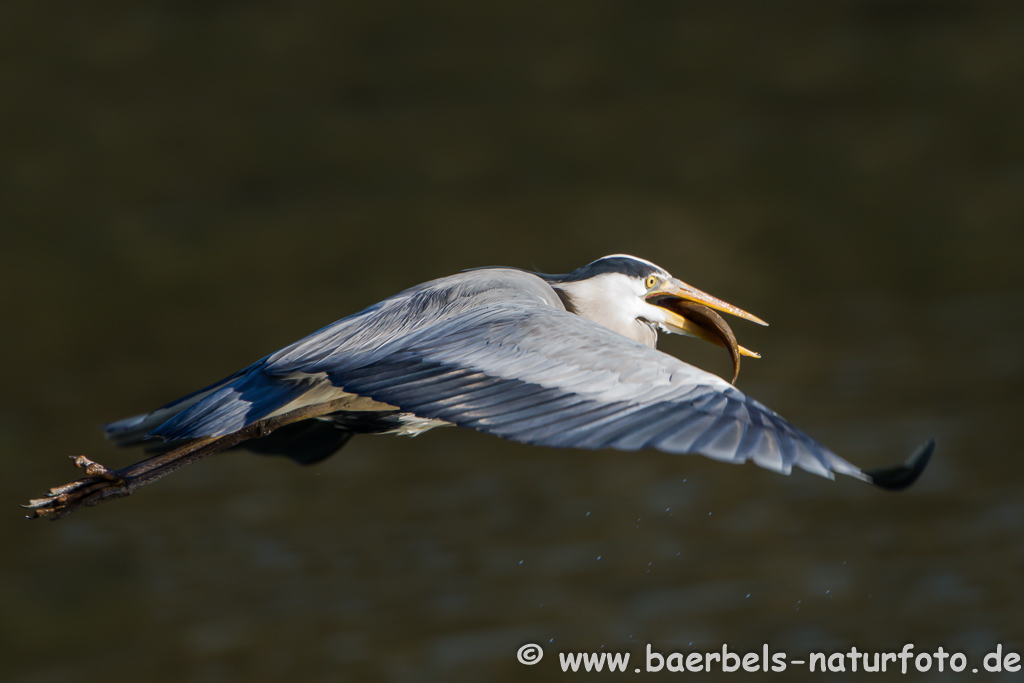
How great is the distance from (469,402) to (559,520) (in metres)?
6.04

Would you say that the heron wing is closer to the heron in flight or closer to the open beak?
the heron in flight

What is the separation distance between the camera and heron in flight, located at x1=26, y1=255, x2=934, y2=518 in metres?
3.41

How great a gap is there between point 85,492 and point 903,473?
9.57 ft

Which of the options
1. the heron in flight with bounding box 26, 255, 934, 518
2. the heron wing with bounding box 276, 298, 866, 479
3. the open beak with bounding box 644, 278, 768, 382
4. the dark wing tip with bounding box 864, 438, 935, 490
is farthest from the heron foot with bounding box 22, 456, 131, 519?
the dark wing tip with bounding box 864, 438, 935, 490

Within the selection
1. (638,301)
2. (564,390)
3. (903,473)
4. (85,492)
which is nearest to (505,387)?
(564,390)

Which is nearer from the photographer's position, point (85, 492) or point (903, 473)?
point (903, 473)

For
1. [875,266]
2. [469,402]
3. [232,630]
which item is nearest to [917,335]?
[875,266]

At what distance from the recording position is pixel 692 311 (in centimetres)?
536

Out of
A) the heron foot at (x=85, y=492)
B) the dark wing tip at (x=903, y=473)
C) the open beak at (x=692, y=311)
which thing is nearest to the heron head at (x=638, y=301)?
the open beak at (x=692, y=311)

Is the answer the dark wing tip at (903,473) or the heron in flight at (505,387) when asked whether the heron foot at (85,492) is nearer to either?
the heron in flight at (505,387)

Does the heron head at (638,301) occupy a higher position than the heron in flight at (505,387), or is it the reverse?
the heron head at (638,301)

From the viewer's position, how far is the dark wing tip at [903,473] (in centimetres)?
324

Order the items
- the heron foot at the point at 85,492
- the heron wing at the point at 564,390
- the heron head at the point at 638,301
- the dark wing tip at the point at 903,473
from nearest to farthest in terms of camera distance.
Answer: the dark wing tip at the point at 903,473
the heron wing at the point at 564,390
the heron foot at the point at 85,492
the heron head at the point at 638,301

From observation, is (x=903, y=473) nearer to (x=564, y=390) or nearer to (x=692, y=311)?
(x=564, y=390)
